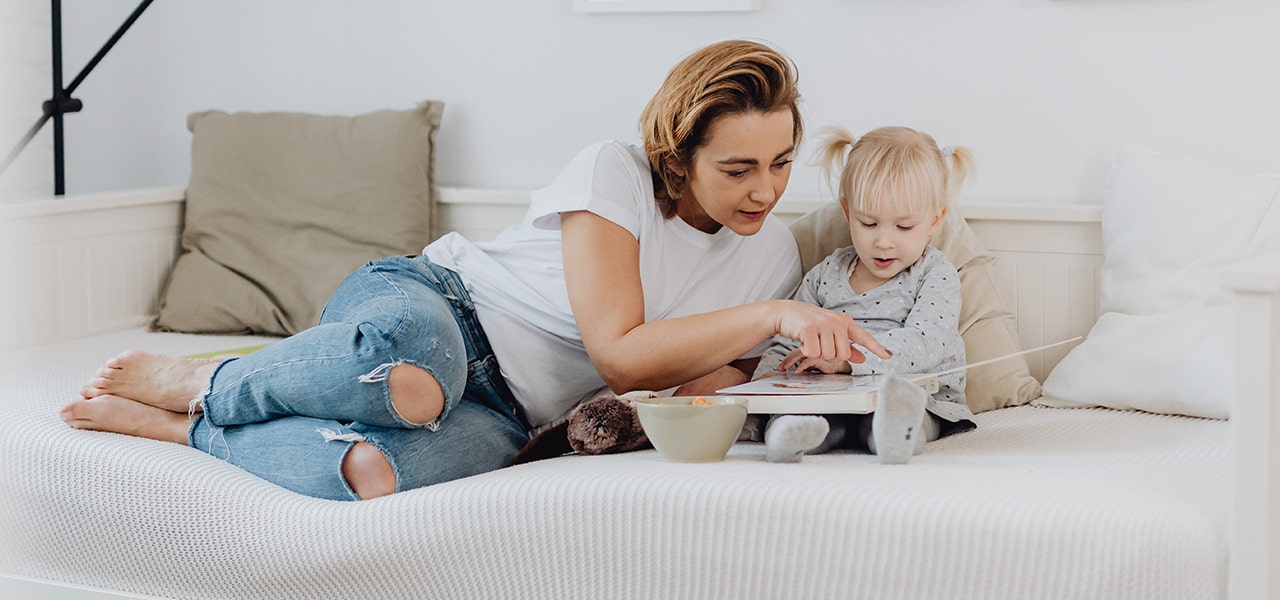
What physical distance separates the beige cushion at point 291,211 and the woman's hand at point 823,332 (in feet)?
3.39

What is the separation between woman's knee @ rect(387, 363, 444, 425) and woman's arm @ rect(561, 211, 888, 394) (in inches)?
8.5

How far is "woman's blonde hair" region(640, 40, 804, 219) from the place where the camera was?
164 cm

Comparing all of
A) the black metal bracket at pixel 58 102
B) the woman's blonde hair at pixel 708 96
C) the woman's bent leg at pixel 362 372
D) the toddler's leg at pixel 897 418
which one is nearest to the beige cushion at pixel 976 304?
the woman's blonde hair at pixel 708 96

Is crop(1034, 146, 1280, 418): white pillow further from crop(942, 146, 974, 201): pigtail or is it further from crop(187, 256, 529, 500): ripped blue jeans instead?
crop(187, 256, 529, 500): ripped blue jeans

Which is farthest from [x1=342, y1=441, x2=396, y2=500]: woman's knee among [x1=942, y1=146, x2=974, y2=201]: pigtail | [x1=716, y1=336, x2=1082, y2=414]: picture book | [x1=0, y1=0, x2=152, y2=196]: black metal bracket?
[x1=0, y1=0, x2=152, y2=196]: black metal bracket

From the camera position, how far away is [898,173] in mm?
1686

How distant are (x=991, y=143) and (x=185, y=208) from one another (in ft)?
5.15

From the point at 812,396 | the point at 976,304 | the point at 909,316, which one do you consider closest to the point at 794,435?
the point at 812,396

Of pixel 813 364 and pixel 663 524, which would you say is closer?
pixel 663 524

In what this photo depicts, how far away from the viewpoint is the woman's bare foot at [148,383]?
1622mm

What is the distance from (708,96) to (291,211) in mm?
1070

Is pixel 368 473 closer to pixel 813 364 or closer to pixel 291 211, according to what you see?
pixel 813 364

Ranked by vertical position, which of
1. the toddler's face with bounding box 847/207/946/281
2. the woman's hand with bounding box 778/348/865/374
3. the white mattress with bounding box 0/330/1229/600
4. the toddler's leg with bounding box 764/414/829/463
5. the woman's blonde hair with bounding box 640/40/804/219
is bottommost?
the white mattress with bounding box 0/330/1229/600

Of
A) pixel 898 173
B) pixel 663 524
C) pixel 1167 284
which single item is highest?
pixel 898 173
